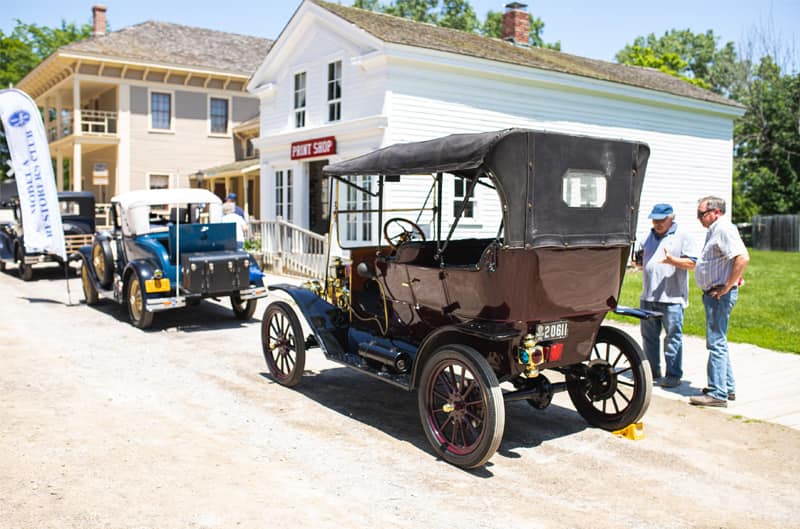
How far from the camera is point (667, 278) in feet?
24.0

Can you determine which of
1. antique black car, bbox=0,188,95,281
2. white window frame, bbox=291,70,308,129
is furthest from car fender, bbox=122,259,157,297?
white window frame, bbox=291,70,308,129

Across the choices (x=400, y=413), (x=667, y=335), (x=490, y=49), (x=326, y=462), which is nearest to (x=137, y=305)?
(x=400, y=413)

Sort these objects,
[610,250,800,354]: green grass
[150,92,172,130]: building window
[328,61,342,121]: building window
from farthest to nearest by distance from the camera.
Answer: [150,92,172,130]: building window, [328,61,342,121]: building window, [610,250,800,354]: green grass

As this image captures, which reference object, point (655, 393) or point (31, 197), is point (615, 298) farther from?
point (31, 197)

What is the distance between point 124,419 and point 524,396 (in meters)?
3.47

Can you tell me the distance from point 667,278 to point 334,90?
14.2 metres

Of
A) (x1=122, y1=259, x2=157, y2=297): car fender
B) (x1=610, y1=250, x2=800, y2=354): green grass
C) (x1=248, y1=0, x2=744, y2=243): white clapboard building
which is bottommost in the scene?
(x1=610, y1=250, x2=800, y2=354): green grass

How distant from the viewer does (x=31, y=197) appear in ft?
42.6

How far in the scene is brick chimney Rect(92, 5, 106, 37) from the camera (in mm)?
33875

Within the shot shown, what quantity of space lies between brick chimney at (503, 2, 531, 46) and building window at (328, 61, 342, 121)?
7.30 m

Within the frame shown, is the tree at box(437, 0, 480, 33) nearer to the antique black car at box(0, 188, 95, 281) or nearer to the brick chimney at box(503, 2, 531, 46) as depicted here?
the brick chimney at box(503, 2, 531, 46)

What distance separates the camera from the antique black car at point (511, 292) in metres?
5.16

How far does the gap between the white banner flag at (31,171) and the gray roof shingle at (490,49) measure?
7.97m

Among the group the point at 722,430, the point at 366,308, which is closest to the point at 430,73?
the point at 366,308
